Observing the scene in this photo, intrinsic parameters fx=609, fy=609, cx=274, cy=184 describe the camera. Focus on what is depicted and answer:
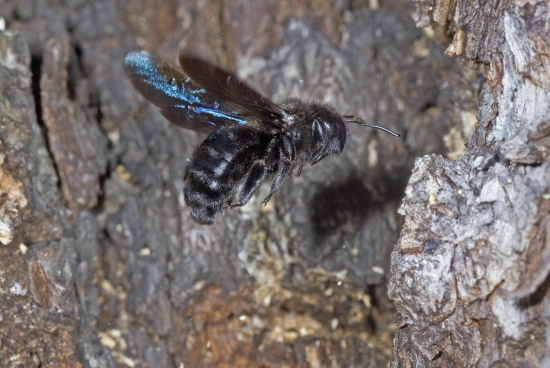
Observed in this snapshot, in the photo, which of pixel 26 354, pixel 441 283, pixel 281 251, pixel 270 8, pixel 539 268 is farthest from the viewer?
pixel 270 8

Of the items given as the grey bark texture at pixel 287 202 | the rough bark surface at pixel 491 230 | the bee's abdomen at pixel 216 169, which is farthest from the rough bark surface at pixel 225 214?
the bee's abdomen at pixel 216 169

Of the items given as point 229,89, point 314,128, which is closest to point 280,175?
point 314,128

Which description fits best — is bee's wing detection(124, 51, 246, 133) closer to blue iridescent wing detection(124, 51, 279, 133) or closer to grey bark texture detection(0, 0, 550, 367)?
blue iridescent wing detection(124, 51, 279, 133)

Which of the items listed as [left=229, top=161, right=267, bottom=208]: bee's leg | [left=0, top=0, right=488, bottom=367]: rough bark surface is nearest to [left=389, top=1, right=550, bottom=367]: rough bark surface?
[left=0, top=0, right=488, bottom=367]: rough bark surface

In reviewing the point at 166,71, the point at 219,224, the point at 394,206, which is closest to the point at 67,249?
the point at 219,224

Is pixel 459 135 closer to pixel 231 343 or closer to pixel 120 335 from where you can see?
pixel 231 343

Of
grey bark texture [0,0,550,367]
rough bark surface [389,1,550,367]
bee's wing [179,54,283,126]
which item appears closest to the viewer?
rough bark surface [389,1,550,367]

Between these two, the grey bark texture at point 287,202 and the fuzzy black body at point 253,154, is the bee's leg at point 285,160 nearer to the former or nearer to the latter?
the fuzzy black body at point 253,154
